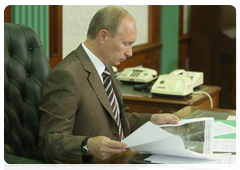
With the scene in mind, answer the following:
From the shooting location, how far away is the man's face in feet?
5.06

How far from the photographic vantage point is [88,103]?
4.66ft

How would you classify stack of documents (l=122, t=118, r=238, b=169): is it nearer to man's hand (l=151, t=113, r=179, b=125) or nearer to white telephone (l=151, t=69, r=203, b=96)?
man's hand (l=151, t=113, r=179, b=125)

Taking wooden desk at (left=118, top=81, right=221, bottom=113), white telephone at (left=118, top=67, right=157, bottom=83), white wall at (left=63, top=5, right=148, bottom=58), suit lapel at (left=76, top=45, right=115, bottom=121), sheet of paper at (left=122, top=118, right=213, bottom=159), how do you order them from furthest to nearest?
1. white wall at (left=63, top=5, right=148, bottom=58)
2. white telephone at (left=118, top=67, right=157, bottom=83)
3. wooden desk at (left=118, top=81, right=221, bottom=113)
4. suit lapel at (left=76, top=45, right=115, bottom=121)
5. sheet of paper at (left=122, top=118, right=213, bottom=159)

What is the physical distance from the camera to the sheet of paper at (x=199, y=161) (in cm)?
112

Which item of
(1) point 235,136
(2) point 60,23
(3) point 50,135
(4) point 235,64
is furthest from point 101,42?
(4) point 235,64

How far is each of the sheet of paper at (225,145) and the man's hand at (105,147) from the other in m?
0.41

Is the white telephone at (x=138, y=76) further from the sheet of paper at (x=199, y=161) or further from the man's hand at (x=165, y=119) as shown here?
the sheet of paper at (x=199, y=161)

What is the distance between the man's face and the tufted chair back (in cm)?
31

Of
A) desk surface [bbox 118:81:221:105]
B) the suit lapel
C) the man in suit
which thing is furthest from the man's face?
desk surface [bbox 118:81:221:105]

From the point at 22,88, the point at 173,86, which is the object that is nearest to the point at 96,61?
the point at 22,88

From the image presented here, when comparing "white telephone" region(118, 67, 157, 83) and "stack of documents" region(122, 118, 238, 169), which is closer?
"stack of documents" region(122, 118, 238, 169)

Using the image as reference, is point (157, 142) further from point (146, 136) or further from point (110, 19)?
point (110, 19)

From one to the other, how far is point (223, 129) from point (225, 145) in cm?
22
